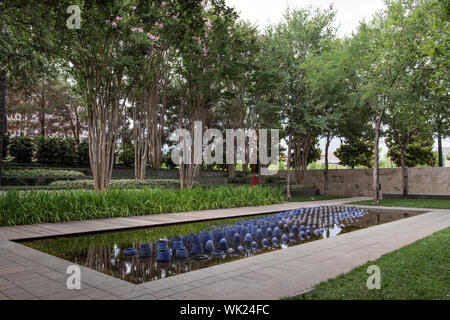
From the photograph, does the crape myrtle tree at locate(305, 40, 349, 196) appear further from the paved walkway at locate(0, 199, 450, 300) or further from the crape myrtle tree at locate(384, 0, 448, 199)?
the paved walkway at locate(0, 199, 450, 300)

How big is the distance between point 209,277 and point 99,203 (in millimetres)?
6667

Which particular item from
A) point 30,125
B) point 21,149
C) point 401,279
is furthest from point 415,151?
point 30,125

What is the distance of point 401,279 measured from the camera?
12.9ft

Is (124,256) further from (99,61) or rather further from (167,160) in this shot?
(167,160)

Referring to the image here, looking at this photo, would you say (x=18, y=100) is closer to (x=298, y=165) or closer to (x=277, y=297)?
(x=298, y=165)

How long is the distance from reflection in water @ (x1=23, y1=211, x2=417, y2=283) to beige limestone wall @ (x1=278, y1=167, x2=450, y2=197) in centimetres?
1653

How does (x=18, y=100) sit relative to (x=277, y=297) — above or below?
above

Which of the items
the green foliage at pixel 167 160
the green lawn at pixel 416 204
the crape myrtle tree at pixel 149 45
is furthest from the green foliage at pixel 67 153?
the green lawn at pixel 416 204

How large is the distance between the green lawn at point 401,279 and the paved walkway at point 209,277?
8.9 inches

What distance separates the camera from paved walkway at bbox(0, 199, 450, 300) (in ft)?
11.1

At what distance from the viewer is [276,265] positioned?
4617 millimetres

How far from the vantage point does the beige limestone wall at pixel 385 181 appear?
68.0 feet
